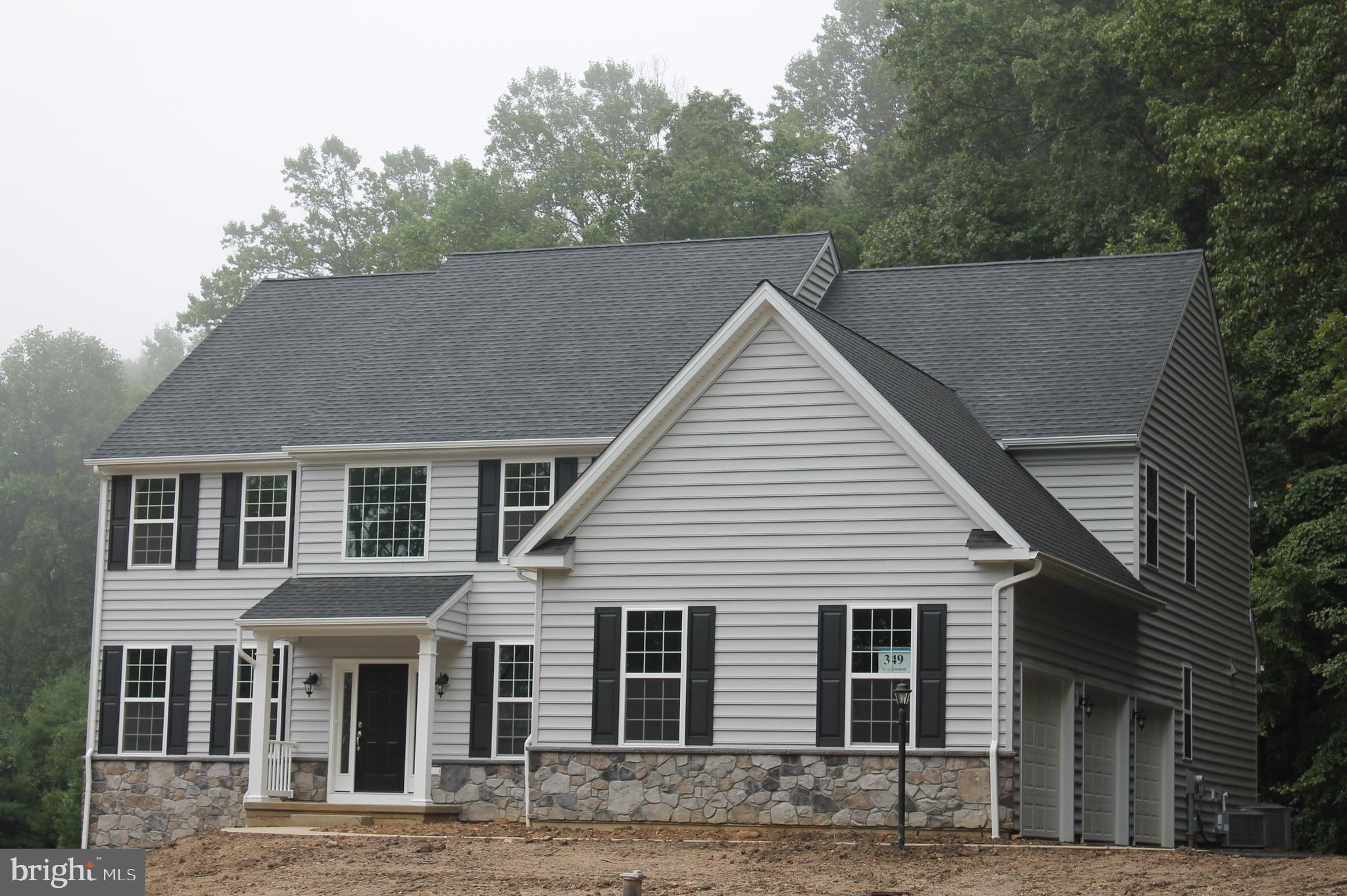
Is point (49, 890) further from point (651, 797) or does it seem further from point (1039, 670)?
point (1039, 670)

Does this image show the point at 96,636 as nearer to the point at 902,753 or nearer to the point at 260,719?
the point at 260,719

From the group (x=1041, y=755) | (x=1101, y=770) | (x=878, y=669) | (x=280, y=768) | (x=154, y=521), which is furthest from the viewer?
(x=154, y=521)

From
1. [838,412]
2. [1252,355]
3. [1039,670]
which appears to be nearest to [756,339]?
[838,412]

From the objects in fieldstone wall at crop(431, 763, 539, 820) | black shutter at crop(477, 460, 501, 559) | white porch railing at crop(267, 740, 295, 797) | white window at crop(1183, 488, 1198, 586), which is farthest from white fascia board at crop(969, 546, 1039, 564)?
white porch railing at crop(267, 740, 295, 797)

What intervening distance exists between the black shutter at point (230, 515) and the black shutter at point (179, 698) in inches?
59.6

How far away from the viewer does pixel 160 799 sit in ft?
84.7

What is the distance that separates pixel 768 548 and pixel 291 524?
9.28 metres

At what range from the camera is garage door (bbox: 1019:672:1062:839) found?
1948 centimetres

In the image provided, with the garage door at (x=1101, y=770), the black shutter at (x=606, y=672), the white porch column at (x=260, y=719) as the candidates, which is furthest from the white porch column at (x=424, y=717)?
the garage door at (x=1101, y=770)

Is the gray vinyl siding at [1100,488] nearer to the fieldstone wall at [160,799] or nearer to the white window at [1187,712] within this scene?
the white window at [1187,712]

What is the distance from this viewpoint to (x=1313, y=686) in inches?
1246

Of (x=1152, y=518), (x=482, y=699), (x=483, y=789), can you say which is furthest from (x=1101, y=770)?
(x=482, y=699)

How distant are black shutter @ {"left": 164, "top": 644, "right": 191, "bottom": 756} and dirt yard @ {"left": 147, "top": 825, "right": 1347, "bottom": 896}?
7.05m

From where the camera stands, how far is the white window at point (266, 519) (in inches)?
1030
